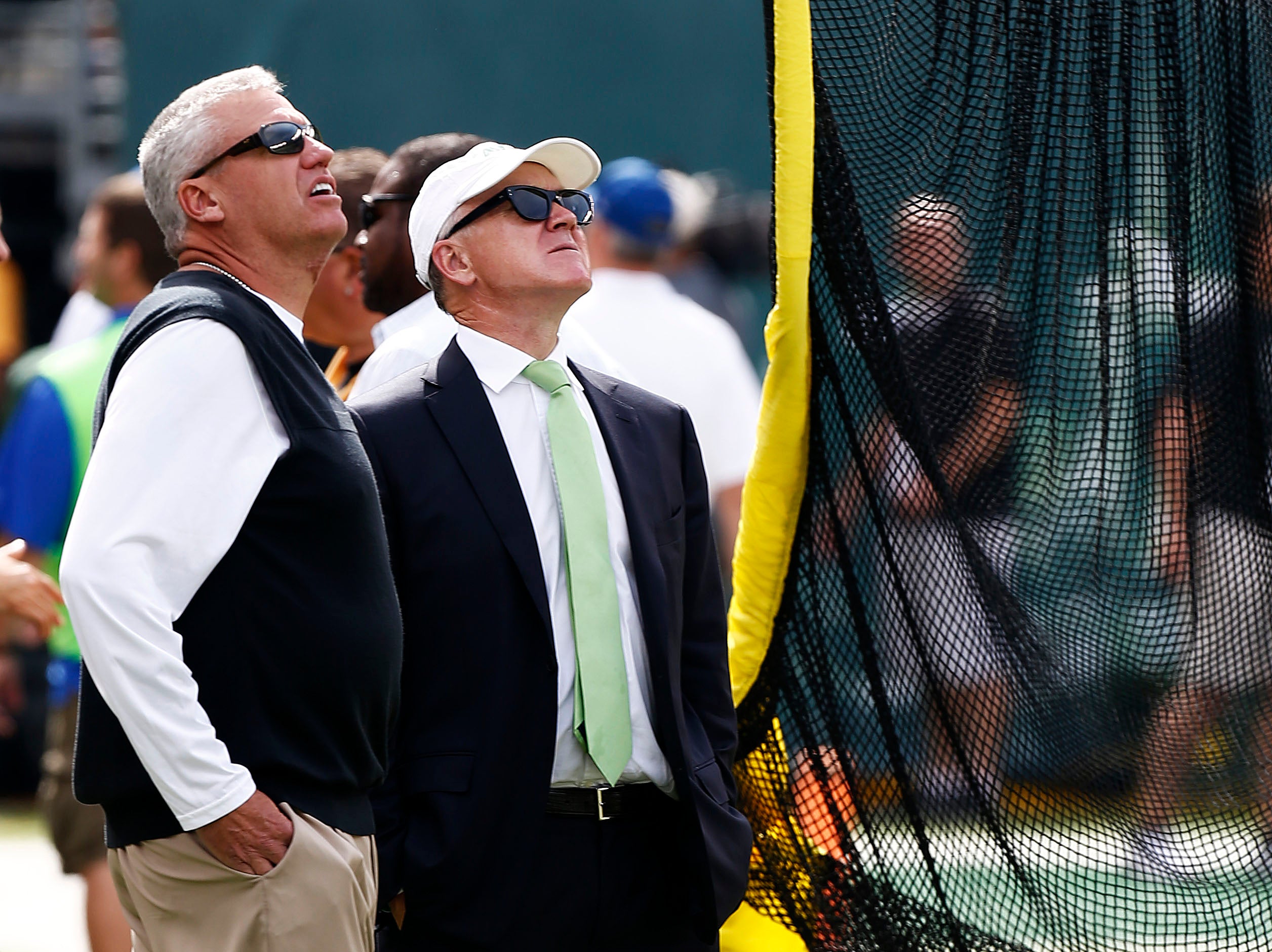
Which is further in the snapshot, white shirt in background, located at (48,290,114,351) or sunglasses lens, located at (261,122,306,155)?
white shirt in background, located at (48,290,114,351)

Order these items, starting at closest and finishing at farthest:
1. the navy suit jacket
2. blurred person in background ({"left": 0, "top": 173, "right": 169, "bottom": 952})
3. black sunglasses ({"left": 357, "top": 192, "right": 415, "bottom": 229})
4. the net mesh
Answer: the navy suit jacket
the net mesh
black sunglasses ({"left": 357, "top": 192, "right": 415, "bottom": 229})
blurred person in background ({"left": 0, "top": 173, "right": 169, "bottom": 952})

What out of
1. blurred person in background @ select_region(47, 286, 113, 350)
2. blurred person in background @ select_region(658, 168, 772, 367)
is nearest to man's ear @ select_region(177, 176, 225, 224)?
blurred person in background @ select_region(47, 286, 113, 350)

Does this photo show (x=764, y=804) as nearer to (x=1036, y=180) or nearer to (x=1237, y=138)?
(x=1036, y=180)

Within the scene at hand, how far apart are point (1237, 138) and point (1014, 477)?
0.83 m

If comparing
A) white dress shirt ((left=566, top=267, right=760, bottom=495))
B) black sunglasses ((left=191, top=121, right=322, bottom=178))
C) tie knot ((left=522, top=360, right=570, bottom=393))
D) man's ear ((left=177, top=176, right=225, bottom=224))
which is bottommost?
white dress shirt ((left=566, top=267, right=760, bottom=495))

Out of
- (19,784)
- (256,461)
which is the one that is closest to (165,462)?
(256,461)

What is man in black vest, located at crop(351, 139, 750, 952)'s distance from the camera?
3.08m

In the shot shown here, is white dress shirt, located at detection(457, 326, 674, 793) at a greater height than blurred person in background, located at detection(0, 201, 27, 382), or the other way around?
white dress shirt, located at detection(457, 326, 674, 793)

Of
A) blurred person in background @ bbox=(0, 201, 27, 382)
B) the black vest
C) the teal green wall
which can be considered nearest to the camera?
the black vest

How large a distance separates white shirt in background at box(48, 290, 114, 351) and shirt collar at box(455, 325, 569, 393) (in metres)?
3.41

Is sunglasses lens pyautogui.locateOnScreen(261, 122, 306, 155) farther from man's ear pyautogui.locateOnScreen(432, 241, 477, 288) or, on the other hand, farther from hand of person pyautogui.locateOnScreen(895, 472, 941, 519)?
hand of person pyautogui.locateOnScreen(895, 472, 941, 519)

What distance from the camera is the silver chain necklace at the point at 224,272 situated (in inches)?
116

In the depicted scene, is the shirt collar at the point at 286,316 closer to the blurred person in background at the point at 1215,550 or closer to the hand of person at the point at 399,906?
the hand of person at the point at 399,906

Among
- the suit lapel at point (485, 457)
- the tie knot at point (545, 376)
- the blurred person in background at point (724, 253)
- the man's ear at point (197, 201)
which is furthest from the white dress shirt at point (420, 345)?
the blurred person in background at point (724, 253)
